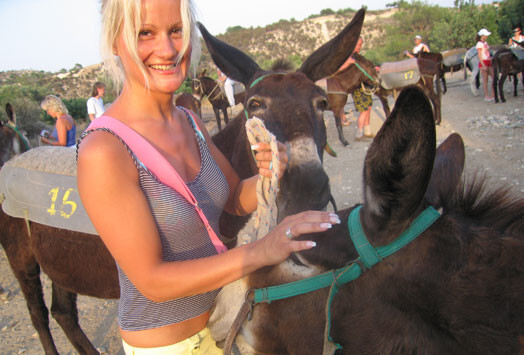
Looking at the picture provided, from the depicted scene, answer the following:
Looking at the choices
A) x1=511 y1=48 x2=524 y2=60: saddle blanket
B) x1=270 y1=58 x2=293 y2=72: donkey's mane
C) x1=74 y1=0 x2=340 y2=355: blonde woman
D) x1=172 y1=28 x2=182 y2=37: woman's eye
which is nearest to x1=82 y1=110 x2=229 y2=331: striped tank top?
x1=74 y1=0 x2=340 y2=355: blonde woman

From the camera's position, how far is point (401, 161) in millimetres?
811

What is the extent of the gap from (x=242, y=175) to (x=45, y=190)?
5.00ft

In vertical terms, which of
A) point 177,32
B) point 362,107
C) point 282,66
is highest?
point 177,32

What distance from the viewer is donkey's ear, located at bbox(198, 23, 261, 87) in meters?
2.83

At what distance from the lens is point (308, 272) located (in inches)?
42.8

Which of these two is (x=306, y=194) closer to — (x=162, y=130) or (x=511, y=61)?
(x=162, y=130)

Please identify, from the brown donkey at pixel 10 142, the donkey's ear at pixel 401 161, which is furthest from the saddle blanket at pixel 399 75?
the donkey's ear at pixel 401 161

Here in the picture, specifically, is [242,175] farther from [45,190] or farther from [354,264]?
[354,264]

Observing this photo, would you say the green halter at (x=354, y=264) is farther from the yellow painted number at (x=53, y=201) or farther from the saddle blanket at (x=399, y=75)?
the saddle blanket at (x=399, y=75)

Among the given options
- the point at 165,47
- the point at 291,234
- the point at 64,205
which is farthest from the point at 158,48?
the point at 64,205

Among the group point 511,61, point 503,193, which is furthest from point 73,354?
point 511,61

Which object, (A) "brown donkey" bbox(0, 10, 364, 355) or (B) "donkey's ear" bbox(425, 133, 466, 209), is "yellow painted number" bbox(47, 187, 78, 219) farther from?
(B) "donkey's ear" bbox(425, 133, 466, 209)

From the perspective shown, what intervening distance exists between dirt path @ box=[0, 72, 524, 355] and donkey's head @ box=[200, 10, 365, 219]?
3.22 ft

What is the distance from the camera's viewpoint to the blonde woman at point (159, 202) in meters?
1.02
